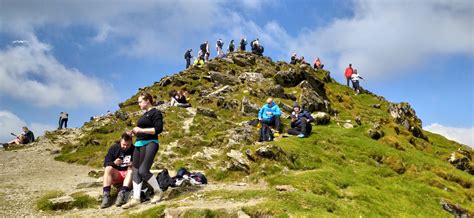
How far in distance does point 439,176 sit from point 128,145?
19.7 meters

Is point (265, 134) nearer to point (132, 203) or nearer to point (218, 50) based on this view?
point (132, 203)

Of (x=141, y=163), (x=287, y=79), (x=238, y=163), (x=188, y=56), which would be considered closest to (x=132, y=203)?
(x=141, y=163)

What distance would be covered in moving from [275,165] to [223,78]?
117ft

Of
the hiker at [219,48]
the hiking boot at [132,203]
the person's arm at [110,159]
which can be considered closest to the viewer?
the hiking boot at [132,203]

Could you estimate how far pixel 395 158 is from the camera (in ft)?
91.6

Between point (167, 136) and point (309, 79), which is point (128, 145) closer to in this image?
point (167, 136)

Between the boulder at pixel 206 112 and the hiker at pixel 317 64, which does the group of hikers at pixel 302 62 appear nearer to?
the hiker at pixel 317 64

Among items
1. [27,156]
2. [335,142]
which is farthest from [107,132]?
[335,142]

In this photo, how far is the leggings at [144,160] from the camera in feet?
51.3

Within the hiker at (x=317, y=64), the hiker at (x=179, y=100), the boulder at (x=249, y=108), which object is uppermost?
the hiker at (x=317, y=64)

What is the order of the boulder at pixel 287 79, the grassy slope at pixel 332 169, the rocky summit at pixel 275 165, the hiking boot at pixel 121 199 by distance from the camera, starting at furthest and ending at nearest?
1. the boulder at pixel 287 79
2. the grassy slope at pixel 332 169
3. the hiking boot at pixel 121 199
4. the rocky summit at pixel 275 165

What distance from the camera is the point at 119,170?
1806 centimetres

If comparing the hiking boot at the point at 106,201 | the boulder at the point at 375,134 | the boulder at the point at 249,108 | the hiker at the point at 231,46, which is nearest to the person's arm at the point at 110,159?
the hiking boot at the point at 106,201

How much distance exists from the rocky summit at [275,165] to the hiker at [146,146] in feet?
2.24
